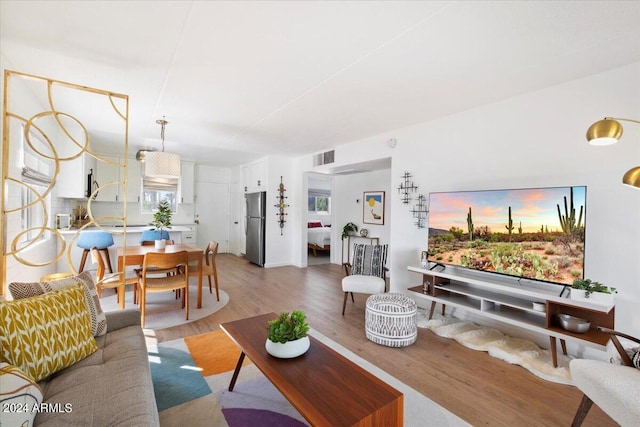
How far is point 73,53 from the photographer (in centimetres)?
226

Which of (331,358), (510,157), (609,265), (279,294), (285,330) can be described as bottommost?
(279,294)

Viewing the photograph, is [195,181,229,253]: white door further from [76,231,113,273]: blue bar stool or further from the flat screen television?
the flat screen television

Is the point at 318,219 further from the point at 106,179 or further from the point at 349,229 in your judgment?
the point at 106,179

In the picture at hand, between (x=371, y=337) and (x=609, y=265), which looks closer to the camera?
(x=609, y=265)

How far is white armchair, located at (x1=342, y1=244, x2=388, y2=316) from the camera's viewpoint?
3555 millimetres

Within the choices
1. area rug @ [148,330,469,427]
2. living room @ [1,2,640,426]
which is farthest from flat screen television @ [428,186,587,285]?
area rug @ [148,330,469,427]

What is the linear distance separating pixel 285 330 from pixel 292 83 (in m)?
2.19

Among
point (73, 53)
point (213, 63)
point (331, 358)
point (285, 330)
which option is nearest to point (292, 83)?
point (213, 63)

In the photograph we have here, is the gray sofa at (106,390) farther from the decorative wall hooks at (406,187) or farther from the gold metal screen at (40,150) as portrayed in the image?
the decorative wall hooks at (406,187)

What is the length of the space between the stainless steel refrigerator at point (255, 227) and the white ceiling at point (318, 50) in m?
3.20

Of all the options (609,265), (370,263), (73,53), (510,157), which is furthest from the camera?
(370,263)

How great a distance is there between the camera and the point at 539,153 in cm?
281

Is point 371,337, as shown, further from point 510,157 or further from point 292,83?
point 292,83

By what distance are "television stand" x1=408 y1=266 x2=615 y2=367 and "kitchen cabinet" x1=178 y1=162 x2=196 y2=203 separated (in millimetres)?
5965
